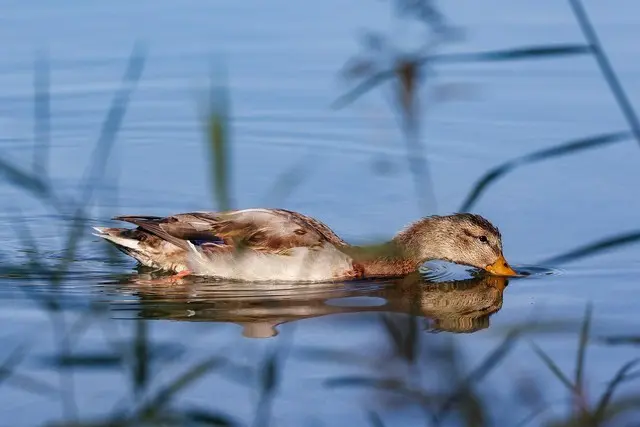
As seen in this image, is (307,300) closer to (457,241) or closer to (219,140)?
(457,241)

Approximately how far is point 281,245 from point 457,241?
1.35 meters

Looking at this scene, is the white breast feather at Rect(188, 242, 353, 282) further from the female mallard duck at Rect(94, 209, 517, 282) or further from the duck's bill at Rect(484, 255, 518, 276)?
the duck's bill at Rect(484, 255, 518, 276)

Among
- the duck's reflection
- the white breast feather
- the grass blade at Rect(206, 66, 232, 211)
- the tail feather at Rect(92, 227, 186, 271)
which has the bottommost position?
the duck's reflection

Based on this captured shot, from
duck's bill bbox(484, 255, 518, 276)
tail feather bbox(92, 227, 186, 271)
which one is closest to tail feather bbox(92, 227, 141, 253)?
tail feather bbox(92, 227, 186, 271)

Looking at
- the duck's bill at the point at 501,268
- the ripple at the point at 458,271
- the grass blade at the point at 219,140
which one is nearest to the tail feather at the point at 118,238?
the ripple at the point at 458,271

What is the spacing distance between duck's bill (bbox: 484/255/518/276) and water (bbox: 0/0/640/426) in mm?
141

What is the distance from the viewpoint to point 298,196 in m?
11.9

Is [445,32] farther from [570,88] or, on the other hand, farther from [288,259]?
[570,88]

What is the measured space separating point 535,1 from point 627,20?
1.23 m

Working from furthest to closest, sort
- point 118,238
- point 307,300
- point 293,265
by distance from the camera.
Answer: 1. point 118,238
2. point 293,265
3. point 307,300

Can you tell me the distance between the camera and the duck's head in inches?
408

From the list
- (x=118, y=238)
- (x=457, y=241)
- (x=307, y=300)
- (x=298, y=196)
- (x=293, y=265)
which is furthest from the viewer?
(x=298, y=196)

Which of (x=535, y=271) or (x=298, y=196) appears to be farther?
(x=298, y=196)

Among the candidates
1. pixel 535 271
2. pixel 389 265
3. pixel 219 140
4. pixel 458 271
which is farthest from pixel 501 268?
pixel 219 140
